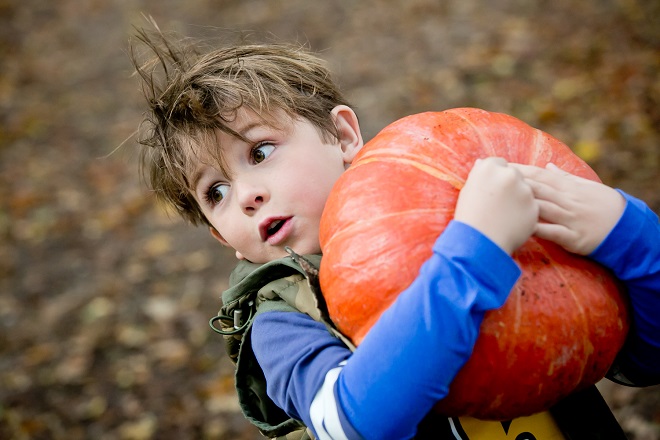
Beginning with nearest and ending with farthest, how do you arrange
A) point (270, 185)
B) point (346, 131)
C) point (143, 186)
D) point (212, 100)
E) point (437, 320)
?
point (437, 320) < point (270, 185) < point (212, 100) < point (346, 131) < point (143, 186)

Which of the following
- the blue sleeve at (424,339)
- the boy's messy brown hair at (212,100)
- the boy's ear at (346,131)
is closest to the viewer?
the blue sleeve at (424,339)

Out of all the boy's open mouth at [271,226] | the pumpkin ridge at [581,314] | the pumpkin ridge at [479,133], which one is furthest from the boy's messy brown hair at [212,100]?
the pumpkin ridge at [581,314]

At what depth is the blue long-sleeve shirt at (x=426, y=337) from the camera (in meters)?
1.34

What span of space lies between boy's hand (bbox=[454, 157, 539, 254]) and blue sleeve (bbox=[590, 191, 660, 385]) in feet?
0.76

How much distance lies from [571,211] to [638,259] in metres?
0.21

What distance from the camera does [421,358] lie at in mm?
1354

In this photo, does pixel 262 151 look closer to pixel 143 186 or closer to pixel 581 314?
pixel 581 314

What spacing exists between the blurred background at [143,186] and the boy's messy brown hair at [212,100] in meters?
0.68

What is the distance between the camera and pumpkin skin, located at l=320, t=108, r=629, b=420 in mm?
1427

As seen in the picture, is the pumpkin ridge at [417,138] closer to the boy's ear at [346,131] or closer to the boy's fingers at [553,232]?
the boy's fingers at [553,232]

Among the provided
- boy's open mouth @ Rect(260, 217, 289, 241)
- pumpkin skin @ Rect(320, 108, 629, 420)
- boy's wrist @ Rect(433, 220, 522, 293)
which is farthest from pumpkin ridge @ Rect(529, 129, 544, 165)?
boy's open mouth @ Rect(260, 217, 289, 241)

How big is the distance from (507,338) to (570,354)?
166 mm

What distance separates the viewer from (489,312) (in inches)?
55.7

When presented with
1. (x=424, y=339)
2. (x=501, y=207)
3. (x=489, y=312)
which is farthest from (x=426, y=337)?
(x=501, y=207)
